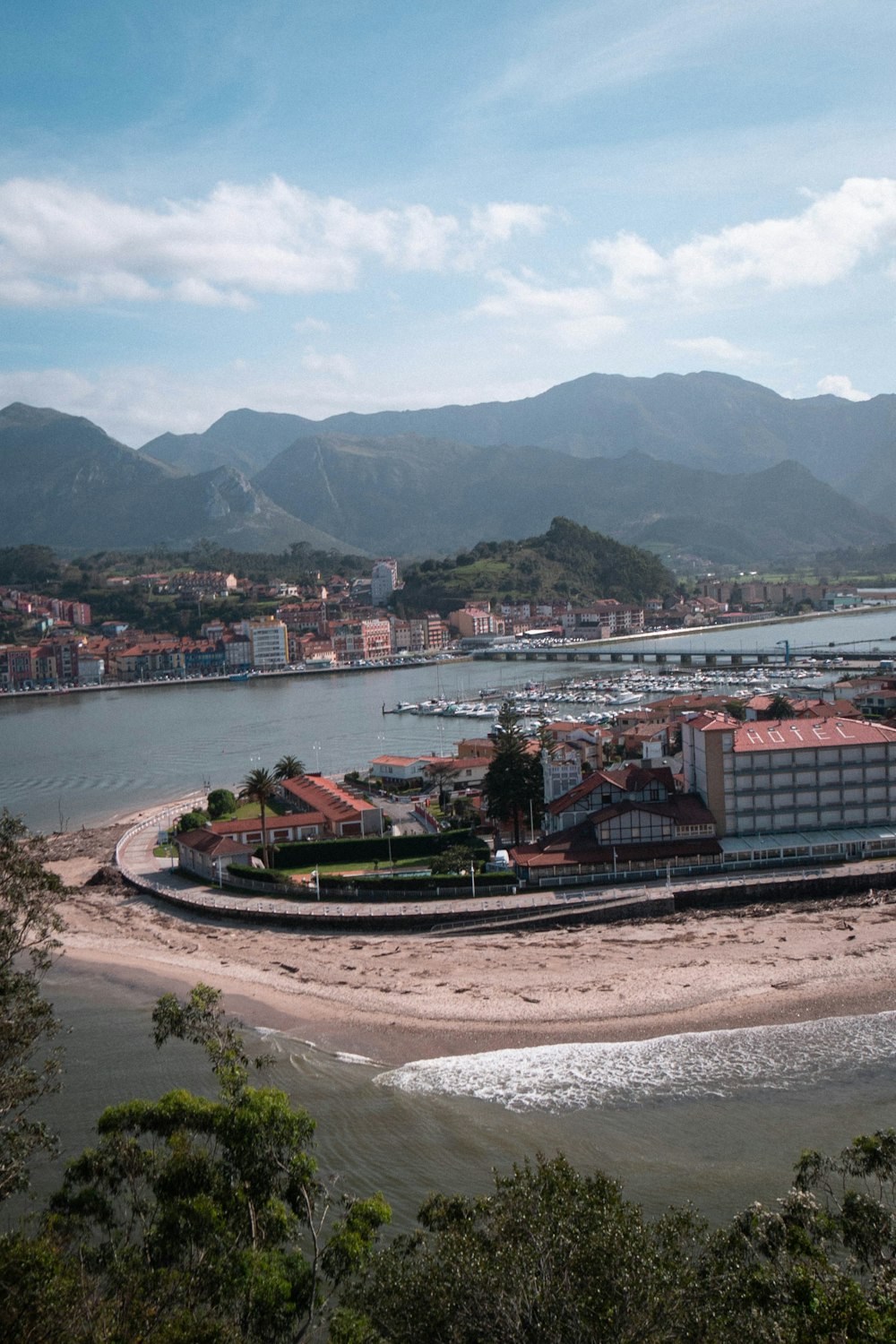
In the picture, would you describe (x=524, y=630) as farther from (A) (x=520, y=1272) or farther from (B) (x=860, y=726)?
(A) (x=520, y=1272)

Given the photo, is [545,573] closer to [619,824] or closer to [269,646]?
[269,646]

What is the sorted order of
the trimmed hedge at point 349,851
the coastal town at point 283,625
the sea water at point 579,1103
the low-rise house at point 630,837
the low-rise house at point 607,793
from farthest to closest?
the coastal town at point 283,625 → the trimmed hedge at point 349,851 → the low-rise house at point 607,793 → the low-rise house at point 630,837 → the sea water at point 579,1103

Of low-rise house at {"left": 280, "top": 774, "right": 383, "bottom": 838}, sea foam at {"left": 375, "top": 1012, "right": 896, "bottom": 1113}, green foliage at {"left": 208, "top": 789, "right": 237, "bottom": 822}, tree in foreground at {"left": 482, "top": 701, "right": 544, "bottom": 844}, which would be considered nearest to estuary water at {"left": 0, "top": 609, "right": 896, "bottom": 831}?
green foliage at {"left": 208, "top": 789, "right": 237, "bottom": 822}

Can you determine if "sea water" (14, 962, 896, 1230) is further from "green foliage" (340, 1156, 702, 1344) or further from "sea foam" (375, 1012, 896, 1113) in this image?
"green foliage" (340, 1156, 702, 1344)

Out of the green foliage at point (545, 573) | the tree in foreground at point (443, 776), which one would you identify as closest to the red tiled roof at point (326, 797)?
the tree in foreground at point (443, 776)

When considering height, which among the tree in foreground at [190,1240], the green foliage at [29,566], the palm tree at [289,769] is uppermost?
the green foliage at [29,566]

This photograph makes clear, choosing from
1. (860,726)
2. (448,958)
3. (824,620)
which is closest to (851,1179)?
(448,958)

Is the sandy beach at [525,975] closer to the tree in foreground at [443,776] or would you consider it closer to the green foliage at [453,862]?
the green foliage at [453,862]
